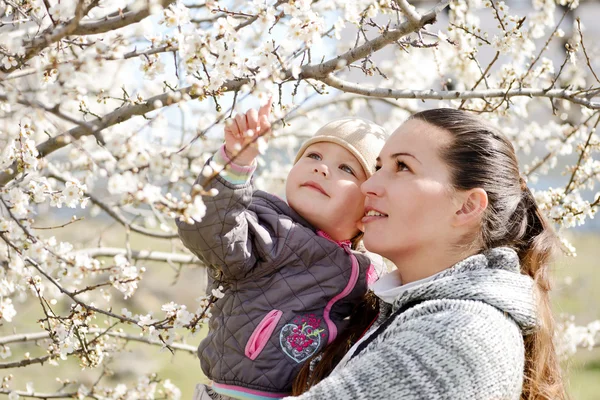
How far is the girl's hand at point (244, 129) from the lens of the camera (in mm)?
1556

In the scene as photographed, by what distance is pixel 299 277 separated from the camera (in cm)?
183

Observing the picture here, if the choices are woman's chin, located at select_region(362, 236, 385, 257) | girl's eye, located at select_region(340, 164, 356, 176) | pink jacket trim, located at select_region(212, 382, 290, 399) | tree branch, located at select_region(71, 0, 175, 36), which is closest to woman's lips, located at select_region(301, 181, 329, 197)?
girl's eye, located at select_region(340, 164, 356, 176)

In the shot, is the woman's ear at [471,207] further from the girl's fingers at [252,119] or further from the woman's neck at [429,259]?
the girl's fingers at [252,119]

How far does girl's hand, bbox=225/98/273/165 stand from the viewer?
1.56 metres

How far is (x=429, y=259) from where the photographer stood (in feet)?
5.96

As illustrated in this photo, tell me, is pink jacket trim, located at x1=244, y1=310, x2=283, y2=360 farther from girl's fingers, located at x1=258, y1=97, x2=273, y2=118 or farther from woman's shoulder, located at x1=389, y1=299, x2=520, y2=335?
girl's fingers, located at x1=258, y1=97, x2=273, y2=118

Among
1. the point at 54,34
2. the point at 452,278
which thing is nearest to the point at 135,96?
the point at 54,34

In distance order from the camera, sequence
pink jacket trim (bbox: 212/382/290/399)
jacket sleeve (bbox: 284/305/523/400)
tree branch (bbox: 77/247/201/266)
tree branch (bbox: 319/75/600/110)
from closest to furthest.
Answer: jacket sleeve (bbox: 284/305/523/400)
pink jacket trim (bbox: 212/382/290/399)
tree branch (bbox: 319/75/600/110)
tree branch (bbox: 77/247/201/266)

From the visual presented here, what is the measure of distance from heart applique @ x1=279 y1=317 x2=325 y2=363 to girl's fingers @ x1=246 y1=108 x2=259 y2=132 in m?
0.53

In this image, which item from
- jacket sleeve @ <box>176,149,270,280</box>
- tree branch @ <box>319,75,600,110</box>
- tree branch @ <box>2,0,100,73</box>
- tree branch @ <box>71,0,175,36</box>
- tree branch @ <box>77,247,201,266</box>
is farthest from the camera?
tree branch @ <box>77,247,201,266</box>

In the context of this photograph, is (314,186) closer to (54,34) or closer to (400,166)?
(400,166)

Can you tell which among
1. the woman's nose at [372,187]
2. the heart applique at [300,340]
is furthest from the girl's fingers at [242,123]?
the heart applique at [300,340]

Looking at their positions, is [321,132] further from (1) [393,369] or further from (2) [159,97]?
(1) [393,369]

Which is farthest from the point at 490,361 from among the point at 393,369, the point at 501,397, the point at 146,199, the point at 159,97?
the point at 159,97
